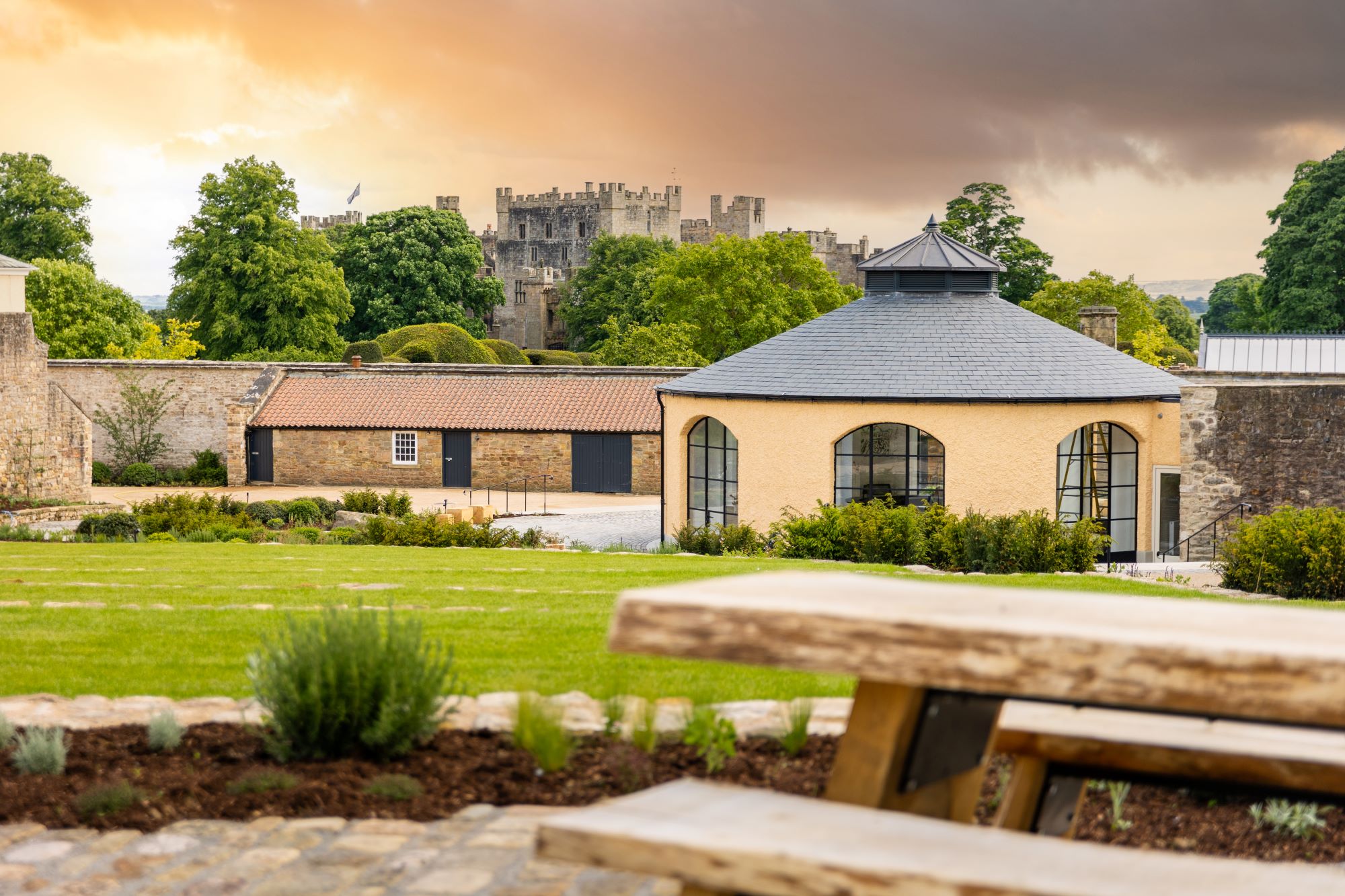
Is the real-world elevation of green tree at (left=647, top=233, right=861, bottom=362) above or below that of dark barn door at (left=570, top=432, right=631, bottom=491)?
above

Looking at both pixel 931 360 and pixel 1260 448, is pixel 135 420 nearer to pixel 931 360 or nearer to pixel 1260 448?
pixel 931 360

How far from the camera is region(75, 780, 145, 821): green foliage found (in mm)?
5035

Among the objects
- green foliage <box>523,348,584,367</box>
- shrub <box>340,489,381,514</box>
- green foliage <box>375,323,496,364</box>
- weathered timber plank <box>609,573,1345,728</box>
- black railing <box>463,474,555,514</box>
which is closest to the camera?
weathered timber plank <box>609,573,1345,728</box>

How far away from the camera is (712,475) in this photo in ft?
84.2

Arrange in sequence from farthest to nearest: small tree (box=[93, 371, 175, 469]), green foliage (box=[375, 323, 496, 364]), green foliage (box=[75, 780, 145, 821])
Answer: green foliage (box=[375, 323, 496, 364]) < small tree (box=[93, 371, 175, 469]) < green foliage (box=[75, 780, 145, 821])

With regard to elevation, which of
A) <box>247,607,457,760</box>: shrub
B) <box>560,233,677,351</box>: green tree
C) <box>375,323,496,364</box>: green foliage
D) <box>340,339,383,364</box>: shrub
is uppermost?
<box>560,233,677,351</box>: green tree

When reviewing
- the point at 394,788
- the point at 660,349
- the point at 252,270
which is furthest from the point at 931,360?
the point at 252,270

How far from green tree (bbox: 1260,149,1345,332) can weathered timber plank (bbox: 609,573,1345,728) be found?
2033 inches

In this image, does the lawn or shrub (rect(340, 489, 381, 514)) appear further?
shrub (rect(340, 489, 381, 514))

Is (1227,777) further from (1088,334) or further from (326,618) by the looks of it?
(1088,334)

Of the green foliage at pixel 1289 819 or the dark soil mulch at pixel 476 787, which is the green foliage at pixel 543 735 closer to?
the dark soil mulch at pixel 476 787

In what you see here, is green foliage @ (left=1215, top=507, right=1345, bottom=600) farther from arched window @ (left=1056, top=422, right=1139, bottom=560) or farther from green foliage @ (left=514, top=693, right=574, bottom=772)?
green foliage @ (left=514, top=693, right=574, bottom=772)

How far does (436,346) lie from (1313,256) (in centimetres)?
3184

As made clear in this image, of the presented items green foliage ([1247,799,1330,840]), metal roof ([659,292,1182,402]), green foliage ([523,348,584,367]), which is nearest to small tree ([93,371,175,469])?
metal roof ([659,292,1182,402])
